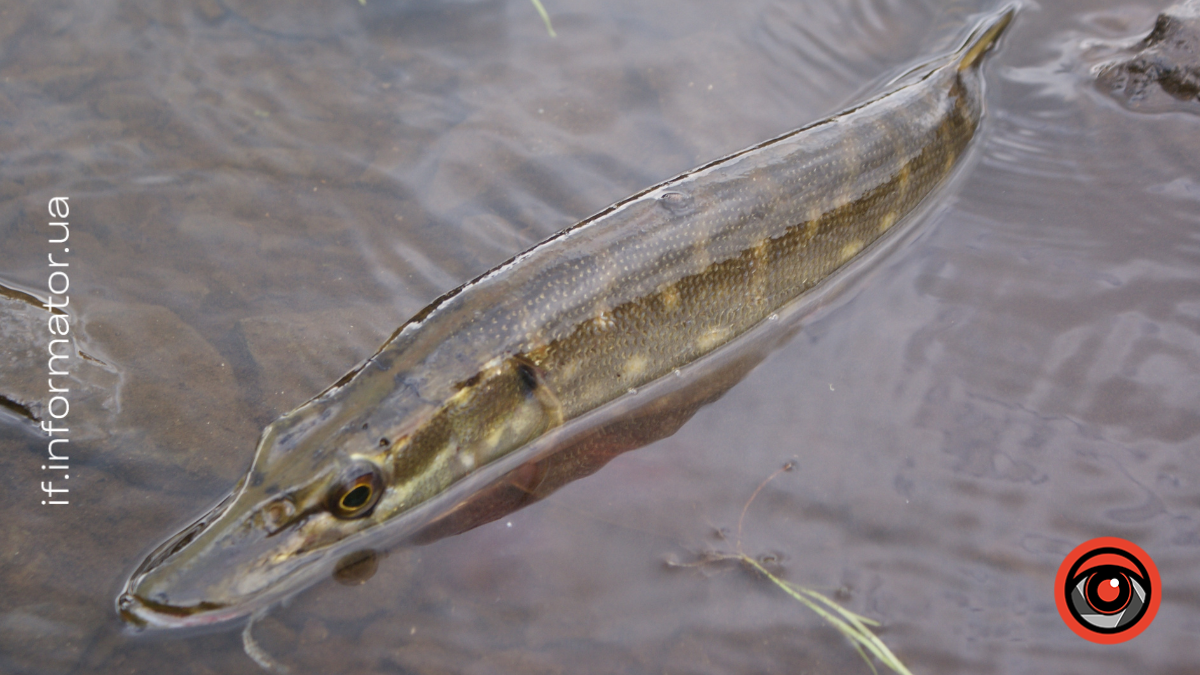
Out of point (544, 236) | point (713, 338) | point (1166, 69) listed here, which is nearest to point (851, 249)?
point (713, 338)

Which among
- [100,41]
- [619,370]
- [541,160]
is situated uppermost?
[100,41]

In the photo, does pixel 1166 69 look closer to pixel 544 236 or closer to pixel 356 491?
pixel 544 236

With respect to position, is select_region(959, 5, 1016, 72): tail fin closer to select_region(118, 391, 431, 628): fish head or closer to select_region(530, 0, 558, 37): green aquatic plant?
select_region(530, 0, 558, 37): green aquatic plant

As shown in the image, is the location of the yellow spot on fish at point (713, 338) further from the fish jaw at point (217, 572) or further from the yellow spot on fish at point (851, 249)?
the fish jaw at point (217, 572)

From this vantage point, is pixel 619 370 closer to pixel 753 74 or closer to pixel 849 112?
pixel 849 112

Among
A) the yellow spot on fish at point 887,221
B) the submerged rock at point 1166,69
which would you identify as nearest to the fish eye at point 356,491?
Result: the yellow spot on fish at point 887,221

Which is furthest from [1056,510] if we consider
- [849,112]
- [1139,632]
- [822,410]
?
[849,112]
